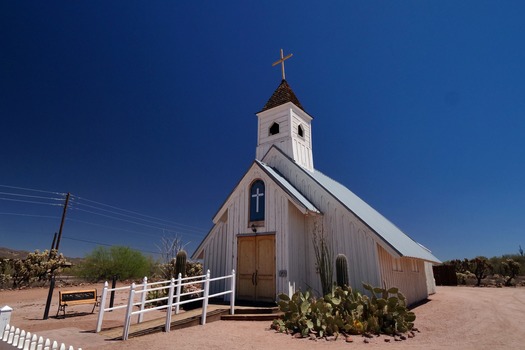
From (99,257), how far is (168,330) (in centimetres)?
2588

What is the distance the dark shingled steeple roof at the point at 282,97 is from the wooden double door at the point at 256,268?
765 cm

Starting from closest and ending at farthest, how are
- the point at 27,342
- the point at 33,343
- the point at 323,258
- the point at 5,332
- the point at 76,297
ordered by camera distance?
the point at 33,343 → the point at 27,342 → the point at 5,332 → the point at 323,258 → the point at 76,297

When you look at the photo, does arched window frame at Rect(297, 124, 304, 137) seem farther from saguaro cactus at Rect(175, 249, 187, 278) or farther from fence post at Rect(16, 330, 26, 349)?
fence post at Rect(16, 330, 26, 349)

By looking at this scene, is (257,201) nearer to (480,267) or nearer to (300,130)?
(300,130)

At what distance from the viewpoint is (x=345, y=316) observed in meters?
7.86

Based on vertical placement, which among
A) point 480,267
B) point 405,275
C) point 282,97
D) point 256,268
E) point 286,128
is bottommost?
point 405,275

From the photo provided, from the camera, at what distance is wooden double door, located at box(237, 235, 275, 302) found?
11453mm

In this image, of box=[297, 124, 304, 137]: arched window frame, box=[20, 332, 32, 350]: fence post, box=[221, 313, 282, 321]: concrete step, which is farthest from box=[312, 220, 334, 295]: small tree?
box=[20, 332, 32, 350]: fence post

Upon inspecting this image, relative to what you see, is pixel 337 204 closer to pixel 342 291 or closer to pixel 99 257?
pixel 342 291

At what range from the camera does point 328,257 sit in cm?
1058

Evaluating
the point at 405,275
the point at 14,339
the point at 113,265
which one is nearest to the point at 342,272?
the point at 405,275

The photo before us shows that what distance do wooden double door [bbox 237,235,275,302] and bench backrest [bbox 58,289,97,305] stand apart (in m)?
6.30

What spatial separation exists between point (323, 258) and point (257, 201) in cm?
386

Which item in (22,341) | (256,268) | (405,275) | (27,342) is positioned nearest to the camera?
(27,342)
